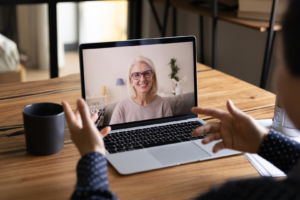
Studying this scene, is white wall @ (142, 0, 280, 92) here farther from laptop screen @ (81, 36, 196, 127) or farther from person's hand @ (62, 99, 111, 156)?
person's hand @ (62, 99, 111, 156)

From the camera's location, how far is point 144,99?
959 millimetres

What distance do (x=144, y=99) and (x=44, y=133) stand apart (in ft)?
1.00

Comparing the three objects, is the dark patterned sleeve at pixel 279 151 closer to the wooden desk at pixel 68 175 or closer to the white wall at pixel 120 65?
the wooden desk at pixel 68 175

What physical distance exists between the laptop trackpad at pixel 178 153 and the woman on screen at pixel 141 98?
0.14 m

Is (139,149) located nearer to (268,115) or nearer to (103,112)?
(103,112)

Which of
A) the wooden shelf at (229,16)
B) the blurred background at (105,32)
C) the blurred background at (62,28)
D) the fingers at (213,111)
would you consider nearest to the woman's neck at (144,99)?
the fingers at (213,111)

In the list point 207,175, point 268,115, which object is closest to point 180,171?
point 207,175

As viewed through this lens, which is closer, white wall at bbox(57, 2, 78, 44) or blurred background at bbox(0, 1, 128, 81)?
blurred background at bbox(0, 1, 128, 81)

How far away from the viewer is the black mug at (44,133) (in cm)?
77

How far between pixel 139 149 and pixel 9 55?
1947mm

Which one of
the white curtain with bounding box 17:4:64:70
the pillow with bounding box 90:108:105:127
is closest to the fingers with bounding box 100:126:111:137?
the pillow with bounding box 90:108:105:127

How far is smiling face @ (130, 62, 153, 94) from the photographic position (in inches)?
37.3

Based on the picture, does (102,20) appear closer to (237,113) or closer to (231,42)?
(231,42)

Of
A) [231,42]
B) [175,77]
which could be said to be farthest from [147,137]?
[231,42]
